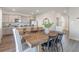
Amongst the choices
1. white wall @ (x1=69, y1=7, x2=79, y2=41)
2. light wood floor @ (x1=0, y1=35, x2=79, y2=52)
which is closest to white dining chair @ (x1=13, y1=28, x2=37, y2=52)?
light wood floor @ (x1=0, y1=35, x2=79, y2=52)

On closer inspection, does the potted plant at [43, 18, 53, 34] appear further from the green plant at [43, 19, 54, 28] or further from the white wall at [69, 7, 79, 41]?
the white wall at [69, 7, 79, 41]

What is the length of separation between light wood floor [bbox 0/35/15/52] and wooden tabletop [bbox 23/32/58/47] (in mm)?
218

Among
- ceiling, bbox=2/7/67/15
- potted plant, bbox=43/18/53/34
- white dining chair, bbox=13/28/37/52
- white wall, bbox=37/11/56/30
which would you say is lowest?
white dining chair, bbox=13/28/37/52

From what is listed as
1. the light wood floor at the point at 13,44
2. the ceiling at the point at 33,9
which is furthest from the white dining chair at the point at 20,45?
the ceiling at the point at 33,9

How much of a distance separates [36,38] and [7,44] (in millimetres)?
466

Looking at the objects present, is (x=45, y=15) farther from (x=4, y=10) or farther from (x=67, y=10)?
(x=4, y=10)

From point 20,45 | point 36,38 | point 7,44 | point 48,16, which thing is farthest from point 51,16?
point 7,44

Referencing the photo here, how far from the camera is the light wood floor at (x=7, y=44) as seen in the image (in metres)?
1.80

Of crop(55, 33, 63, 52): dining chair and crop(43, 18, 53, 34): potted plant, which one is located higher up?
crop(43, 18, 53, 34): potted plant

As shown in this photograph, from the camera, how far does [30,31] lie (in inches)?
73.2

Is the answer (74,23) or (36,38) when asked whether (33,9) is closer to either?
(36,38)

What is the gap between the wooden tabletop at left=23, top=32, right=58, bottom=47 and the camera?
1.84 metres
